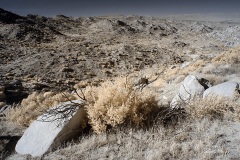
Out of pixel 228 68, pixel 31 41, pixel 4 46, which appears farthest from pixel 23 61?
pixel 228 68

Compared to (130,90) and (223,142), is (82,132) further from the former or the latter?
(223,142)

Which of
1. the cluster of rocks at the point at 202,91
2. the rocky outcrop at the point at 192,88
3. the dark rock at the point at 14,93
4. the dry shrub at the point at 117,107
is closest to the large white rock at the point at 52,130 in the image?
the dry shrub at the point at 117,107

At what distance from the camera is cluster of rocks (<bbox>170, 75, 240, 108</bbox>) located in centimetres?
680

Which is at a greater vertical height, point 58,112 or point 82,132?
point 58,112

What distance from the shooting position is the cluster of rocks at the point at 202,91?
6797 mm

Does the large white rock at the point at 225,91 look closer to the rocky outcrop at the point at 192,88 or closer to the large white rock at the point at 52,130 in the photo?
the rocky outcrop at the point at 192,88

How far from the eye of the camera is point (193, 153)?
4.89 m

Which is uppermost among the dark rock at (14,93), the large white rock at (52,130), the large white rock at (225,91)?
the large white rock at (225,91)

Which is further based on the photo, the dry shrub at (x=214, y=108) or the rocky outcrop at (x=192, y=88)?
the rocky outcrop at (x=192, y=88)

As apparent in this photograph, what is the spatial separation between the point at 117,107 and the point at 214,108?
2.09m

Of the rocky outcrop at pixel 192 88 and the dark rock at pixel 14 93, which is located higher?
the rocky outcrop at pixel 192 88

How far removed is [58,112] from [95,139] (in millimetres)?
955

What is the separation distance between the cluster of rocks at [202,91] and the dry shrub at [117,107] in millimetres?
788

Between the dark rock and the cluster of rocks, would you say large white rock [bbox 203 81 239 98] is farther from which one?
the dark rock
